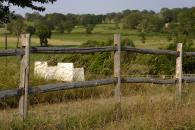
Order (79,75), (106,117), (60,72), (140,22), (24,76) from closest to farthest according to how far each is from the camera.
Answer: (24,76)
(106,117)
(79,75)
(60,72)
(140,22)

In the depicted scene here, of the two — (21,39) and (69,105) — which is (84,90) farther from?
(21,39)

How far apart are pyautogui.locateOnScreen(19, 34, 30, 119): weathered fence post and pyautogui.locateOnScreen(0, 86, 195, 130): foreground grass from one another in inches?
5.8

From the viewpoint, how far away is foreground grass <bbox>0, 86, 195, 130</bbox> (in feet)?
25.0

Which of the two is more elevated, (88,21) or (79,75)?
(88,21)

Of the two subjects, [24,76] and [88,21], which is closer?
[24,76]

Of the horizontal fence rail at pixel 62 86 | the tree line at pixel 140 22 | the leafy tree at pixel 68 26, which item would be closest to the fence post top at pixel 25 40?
the horizontal fence rail at pixel 62 86

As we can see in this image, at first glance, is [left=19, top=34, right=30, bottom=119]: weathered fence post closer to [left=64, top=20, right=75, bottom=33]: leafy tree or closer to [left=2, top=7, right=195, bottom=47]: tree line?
[left=2, top=7, right=195, bottom=47]: tree line

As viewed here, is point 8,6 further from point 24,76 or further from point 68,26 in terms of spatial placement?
point 68,26

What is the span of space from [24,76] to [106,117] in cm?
162

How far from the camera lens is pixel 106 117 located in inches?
343

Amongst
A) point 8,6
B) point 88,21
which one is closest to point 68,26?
point 88,21

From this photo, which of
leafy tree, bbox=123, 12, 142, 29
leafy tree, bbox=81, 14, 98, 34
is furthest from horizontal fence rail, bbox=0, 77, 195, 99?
leafy tree, bbox=123, 12, 142, 29

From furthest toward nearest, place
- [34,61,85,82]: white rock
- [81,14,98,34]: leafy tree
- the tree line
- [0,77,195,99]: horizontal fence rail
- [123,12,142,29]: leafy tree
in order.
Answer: [123,12,142,29]: leafy tree
[81,14,98,34]: leafy tree
the tree line
[34,61,85,82]: white rock
[0,77,195,99]: horizontal fence rail

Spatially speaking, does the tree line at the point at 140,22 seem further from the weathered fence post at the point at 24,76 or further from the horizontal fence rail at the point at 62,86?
the weathered fence post at the point at 24,76
